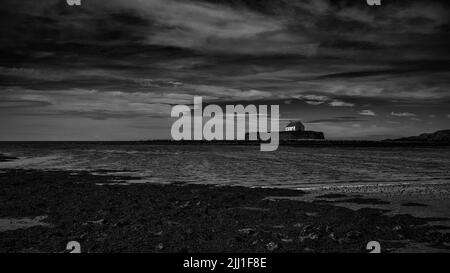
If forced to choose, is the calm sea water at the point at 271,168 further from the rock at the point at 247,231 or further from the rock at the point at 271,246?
the rock at the point at 271,246

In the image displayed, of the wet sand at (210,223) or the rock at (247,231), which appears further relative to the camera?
the rock at (247,231)

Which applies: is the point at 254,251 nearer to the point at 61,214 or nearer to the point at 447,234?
the point at 447,234

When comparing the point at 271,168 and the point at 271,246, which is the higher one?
the point at 271,168

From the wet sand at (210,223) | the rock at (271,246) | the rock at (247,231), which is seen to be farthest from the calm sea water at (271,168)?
the rock at (271,246)

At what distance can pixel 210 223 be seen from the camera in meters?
9.89

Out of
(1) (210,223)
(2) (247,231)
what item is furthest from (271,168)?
(2) (247,231)

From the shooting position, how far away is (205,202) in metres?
12.9

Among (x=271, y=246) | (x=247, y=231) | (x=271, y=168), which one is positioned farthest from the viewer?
(x=271, y=168)

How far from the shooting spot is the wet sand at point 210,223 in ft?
26.2

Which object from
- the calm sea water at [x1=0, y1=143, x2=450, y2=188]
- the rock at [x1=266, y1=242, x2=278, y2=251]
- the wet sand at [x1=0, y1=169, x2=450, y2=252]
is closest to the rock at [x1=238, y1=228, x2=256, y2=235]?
the wet sand at [x1=0, y1=169, x2=450, y2=252]

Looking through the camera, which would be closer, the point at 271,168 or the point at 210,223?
the point at 210,223

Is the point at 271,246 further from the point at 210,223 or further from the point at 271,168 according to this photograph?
the point at 271,168

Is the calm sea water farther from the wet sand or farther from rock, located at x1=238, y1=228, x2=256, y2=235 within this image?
rock, located at x1=238, y1=228, x2=256, y2=235
